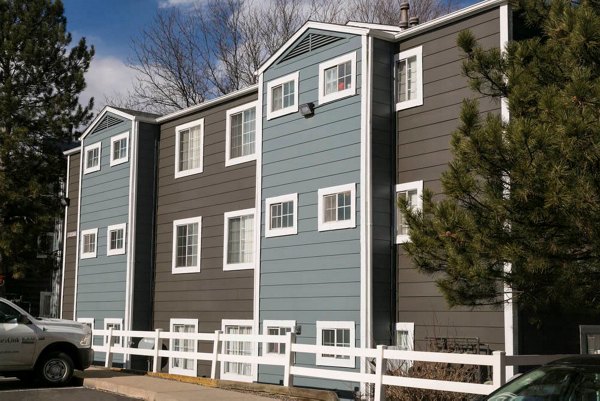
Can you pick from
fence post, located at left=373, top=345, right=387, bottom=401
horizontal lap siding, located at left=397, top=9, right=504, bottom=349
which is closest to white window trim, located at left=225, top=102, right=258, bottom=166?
horizontal lap siding, located at left=397, top=9, right=504, bottom=349

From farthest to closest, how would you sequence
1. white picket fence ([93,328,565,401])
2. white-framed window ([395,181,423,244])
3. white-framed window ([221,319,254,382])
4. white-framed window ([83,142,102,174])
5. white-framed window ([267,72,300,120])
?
white-framed window ([83,142,102,174])
white-framed window ([221,319,254,382])
white-framed window ([267,72,300,120])
white-framed window ([395,181,423,244])
white picket fence ([93,328,565,401])

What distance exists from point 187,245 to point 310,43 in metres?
7.01

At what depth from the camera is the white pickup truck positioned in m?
14.4

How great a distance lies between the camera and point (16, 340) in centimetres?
1438

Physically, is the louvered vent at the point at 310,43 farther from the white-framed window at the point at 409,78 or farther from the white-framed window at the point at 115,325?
the white-framed window at the point at 115,325

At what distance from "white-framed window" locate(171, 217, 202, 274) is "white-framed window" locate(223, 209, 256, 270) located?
1.27 m

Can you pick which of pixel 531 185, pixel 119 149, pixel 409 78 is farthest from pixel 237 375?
pixel 531 185

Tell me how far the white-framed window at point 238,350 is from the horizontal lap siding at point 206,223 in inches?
8.3

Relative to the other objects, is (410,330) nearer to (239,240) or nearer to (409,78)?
(409,78)

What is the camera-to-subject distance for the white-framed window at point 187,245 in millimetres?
20906

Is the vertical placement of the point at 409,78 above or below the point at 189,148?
above

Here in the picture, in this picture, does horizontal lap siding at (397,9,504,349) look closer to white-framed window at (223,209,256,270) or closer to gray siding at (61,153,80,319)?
white-framed window at (223,209,256,270)

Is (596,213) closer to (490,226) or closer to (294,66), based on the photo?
(490,226)

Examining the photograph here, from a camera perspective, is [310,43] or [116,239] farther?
[116,239]
